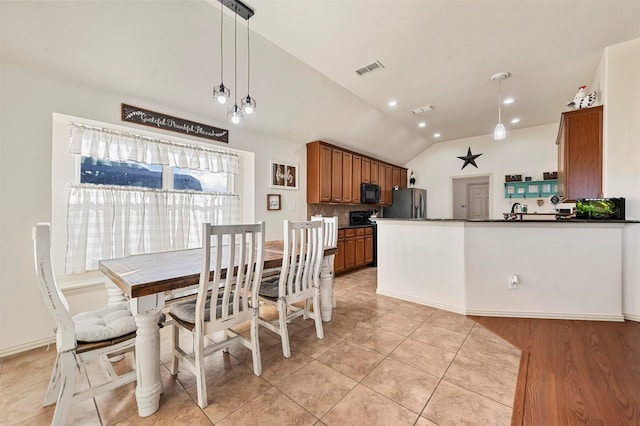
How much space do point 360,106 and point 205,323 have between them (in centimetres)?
385

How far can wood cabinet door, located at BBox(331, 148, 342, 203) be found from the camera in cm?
479

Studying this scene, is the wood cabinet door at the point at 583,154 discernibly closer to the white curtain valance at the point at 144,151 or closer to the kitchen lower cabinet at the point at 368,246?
the kitchen lower cabinet at the point at 368,246

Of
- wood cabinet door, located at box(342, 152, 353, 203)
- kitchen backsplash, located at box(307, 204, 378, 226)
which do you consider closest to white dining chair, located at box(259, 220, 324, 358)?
kitchen backsplash, located at box(307, 204, 378, 226)

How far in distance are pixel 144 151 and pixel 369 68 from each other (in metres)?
2.78

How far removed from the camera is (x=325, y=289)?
8.70ft

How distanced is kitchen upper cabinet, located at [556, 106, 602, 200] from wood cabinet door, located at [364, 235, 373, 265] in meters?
3.05

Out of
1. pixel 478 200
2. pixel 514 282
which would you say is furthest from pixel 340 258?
pixel 478 200

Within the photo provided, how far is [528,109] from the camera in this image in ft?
14.5

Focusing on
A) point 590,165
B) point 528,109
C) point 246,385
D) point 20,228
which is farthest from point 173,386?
point 528,109

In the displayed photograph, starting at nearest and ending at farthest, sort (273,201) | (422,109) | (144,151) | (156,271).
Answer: (156,271), (144,151), (273,201), (422,109)

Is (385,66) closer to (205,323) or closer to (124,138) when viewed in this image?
(124,138)

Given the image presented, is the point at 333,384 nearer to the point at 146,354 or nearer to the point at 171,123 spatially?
the point at 146,354

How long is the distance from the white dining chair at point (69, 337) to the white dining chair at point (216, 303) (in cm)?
31

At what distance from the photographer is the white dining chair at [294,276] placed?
6.62 feet
